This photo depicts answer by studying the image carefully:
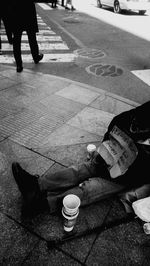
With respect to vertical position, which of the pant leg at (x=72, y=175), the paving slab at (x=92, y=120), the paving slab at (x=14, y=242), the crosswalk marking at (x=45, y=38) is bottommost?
the paving slab at (x=14, y=242)

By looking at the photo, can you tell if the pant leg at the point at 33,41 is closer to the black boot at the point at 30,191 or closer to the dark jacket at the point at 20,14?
the dark jacket at the point at 20,14

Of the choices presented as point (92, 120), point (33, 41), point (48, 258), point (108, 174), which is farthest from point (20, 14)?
point (48, 258)

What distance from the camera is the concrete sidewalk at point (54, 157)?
2.10m

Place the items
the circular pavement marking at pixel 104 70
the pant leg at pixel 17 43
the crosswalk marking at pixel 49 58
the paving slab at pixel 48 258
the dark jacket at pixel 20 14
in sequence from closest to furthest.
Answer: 1. the paving slab at pixel 48 258
2. the dark jacket at pixel 20 14
3. the pant leg at pixel 17 43
4. the circular pavement marking at pixel 104 70
5. the crosswalk marking at pixel 49 58

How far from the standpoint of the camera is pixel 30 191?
227 centimetres

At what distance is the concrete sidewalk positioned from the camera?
82.7 inches

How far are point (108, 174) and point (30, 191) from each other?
2.77ft

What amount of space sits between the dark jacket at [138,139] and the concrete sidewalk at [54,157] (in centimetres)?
43

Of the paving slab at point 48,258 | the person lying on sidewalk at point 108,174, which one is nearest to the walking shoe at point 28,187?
the person lying on sidewalk at point 108,174

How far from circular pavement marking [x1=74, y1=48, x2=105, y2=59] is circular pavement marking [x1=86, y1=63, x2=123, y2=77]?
756 mm

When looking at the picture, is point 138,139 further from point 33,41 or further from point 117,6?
point 117,6

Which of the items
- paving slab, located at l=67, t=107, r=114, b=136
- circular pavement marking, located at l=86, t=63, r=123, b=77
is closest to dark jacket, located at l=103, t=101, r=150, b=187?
paving slab, located at l=67, t=107, r=114, b=136

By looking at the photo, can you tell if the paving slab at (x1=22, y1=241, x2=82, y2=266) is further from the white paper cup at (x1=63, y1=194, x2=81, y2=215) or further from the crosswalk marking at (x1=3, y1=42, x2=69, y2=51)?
the crosswalk marking at (x1=3, y1=42, x2=69, y2=51)

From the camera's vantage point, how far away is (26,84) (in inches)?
206
